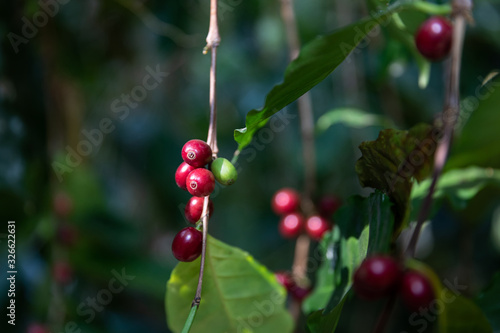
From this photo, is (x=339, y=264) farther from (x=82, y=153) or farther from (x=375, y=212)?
(x=82, y=153)

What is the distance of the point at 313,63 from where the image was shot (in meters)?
0.65

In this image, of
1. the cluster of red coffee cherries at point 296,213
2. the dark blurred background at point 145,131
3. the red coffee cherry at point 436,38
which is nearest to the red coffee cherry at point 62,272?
the dark blurred background at point 145,131

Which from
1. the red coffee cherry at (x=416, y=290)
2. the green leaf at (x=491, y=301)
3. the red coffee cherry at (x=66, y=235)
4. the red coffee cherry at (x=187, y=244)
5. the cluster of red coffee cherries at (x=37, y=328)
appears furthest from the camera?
the red coffee cherry at (x=66, y=235)

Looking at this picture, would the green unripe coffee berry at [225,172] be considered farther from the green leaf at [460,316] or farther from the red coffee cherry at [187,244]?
the green leaf at [460,316]

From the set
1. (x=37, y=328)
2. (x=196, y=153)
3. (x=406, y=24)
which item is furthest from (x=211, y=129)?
(x=37, y=328)

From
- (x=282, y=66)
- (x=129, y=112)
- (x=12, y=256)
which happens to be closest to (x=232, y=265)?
(x=12, y=256)

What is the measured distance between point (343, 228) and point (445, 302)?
24cm

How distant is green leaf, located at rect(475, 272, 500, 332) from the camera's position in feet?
2.77

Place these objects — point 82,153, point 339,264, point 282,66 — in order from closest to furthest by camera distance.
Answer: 1. point 339,264
2. point 82,153
3. point 282,66

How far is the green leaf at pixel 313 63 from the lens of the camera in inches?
24.7

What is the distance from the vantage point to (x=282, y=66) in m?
2.31

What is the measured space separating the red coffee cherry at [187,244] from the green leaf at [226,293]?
59mm

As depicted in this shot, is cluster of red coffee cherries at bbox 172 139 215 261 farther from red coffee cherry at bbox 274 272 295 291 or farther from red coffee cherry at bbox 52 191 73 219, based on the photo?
red coffee cherry at bbox 52 191 73 219

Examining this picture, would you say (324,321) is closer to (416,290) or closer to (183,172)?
(416,290)
